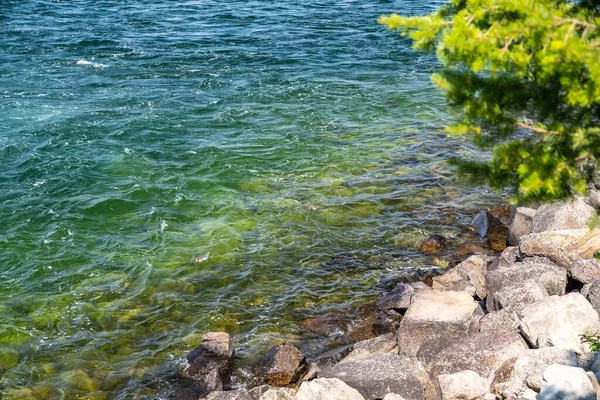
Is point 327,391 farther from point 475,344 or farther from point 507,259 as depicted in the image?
point 507,259

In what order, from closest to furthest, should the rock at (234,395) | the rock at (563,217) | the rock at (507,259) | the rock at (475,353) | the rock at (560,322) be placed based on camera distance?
the rock at (234,395), the rock at (560,322), the rock at (475,353), the rock at (507,259), the rock at (563,217)

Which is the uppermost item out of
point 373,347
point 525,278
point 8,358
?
point 525,278

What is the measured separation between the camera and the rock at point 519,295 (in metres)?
13.4

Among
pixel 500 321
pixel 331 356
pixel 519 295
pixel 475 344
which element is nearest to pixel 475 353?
pixel 475 344

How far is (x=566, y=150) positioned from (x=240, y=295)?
416 inches

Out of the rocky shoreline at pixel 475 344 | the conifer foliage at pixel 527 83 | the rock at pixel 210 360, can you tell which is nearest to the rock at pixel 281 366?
the rocky shoreline at pixel 475 344

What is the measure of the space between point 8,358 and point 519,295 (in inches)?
393

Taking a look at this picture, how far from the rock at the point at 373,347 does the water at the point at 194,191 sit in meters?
1.68

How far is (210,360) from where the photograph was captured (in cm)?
1354

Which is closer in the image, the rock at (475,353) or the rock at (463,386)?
the rock at (463,386)

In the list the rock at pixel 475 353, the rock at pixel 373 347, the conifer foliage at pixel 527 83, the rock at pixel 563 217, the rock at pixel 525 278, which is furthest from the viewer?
the rock at pixel 563 217

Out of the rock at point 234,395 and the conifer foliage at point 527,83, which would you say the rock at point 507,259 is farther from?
the conifer foliage at point 527,83

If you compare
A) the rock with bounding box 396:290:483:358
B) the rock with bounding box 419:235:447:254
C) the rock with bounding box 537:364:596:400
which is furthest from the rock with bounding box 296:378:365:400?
the rock with bounding box 419:235:447:254

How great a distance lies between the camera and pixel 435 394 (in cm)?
1155
